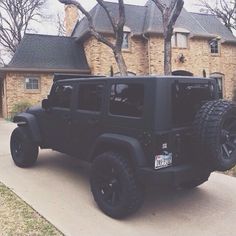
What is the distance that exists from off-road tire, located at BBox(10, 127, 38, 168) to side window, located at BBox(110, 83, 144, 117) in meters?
2.79

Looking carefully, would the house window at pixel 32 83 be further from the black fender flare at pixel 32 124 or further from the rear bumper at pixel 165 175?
the rear bumper at pixel 165 175

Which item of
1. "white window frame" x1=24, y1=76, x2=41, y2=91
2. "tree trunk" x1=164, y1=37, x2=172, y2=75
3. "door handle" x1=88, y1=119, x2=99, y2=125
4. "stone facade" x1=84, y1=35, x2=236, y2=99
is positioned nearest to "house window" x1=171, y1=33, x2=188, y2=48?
"stone facade" x1=84, y1=35, x2=236, y2=99

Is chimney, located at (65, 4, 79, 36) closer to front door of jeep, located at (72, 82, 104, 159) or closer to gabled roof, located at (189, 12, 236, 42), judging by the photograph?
gabled roof, located at (189, 12, 236, 42)

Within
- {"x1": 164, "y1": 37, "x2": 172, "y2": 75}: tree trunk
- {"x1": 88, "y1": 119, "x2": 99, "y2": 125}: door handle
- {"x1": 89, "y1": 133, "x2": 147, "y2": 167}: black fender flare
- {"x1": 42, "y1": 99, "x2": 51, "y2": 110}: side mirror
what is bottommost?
{"x1": 89, "y1": 133, "x2": 147, "y2": 167}: black fender flare

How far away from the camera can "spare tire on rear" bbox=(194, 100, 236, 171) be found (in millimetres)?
4629

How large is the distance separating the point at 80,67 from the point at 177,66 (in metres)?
6.57

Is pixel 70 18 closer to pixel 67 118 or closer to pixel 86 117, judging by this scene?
pixel 67 118

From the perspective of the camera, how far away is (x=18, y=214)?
505 cm

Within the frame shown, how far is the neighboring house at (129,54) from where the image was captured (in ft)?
71.0

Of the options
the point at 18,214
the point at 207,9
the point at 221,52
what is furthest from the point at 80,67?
the point at 207,9

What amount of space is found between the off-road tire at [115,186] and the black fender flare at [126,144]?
18cm

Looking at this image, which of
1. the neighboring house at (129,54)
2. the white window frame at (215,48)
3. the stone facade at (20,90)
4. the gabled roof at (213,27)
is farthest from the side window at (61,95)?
the gabled roof at (213,27)

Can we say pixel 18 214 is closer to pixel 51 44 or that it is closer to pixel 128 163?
pixel 128 163

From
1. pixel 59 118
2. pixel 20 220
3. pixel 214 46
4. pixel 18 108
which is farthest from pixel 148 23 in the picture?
pixel 20 220
